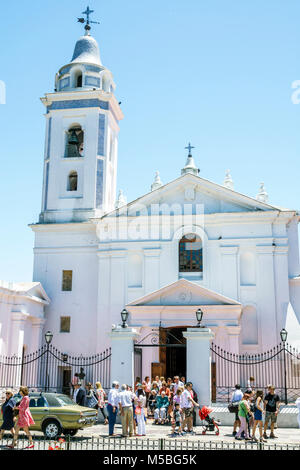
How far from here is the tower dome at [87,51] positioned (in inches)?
1353

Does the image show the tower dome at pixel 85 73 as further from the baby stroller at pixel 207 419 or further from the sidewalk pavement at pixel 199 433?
the baby stroller at pixel 207 419

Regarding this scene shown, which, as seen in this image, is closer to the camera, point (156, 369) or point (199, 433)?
point (199, 433)

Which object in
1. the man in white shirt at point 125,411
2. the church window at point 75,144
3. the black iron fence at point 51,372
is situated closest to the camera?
→ the man in white shirt at point 125,411

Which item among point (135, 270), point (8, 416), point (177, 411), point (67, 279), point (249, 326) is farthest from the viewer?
point (67, 279)

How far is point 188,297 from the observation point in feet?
89.9

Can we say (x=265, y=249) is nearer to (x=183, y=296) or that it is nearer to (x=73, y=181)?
(x=183, y=296)

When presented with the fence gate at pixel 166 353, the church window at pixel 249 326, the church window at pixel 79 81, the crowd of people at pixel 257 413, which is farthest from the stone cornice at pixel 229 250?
the church window at pixel 79 81

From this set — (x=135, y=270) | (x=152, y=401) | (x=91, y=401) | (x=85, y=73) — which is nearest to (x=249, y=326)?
(x=135, y=270)

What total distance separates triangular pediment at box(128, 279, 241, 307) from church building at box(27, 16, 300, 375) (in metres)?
0.05

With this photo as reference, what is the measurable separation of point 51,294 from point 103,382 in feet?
21.4

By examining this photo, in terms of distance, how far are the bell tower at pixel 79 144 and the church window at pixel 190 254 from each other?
17.7 ft

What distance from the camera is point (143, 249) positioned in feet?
99.7

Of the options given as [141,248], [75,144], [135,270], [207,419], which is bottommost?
[207,419]

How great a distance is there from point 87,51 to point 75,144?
6.07 metres
